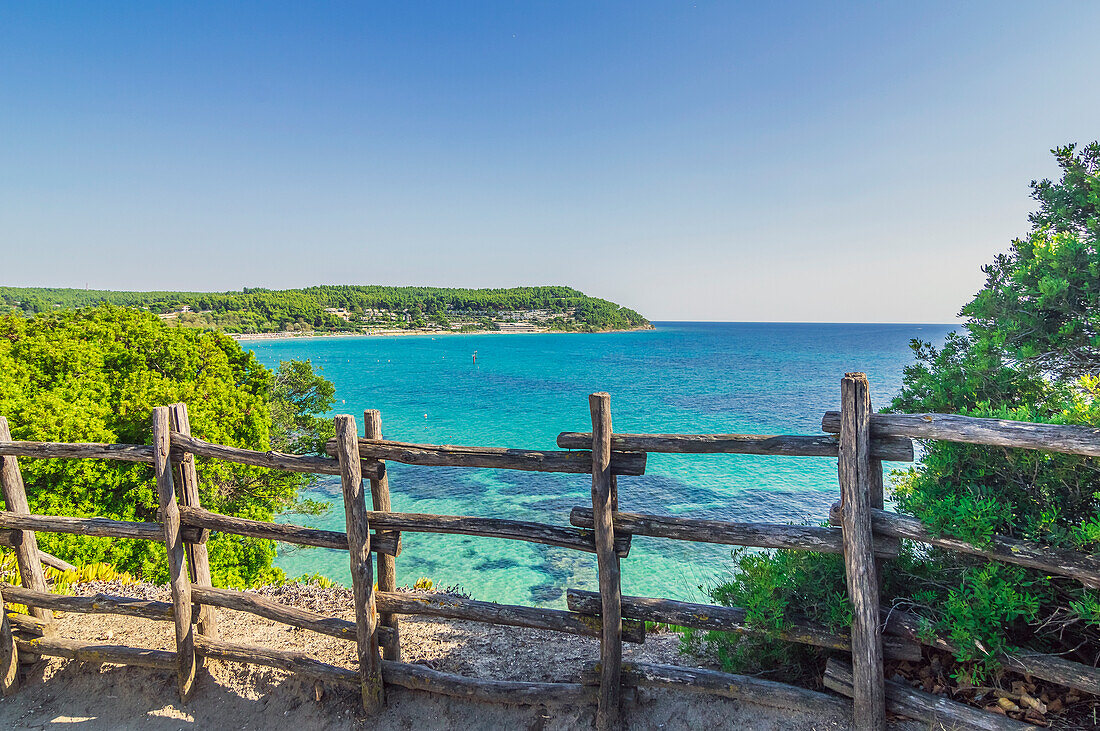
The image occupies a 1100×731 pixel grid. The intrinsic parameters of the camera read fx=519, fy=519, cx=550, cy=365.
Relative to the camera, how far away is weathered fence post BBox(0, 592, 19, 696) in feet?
16.0

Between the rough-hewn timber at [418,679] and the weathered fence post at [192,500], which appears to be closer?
the rough-hewn timber at [418,679]

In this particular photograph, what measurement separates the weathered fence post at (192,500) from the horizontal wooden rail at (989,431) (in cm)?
523

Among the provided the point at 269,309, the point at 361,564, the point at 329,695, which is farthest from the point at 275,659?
the point at 269,309

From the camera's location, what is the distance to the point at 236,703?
4590 mm

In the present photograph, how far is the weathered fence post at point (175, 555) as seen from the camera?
4.47 m

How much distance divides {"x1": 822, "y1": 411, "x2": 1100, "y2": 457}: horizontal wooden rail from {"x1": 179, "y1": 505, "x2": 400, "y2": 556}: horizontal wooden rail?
11.9 ft

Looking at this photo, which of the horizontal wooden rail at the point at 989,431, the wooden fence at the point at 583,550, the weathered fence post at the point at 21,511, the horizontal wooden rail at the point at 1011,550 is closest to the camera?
the horizontal wooden rail at the point at 989,431

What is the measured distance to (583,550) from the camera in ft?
14.5

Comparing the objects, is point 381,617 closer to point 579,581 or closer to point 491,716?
point 491,716

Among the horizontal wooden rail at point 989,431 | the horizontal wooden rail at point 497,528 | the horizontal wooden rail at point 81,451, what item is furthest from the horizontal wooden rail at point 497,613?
the horizontal wooden rail at point 81,451

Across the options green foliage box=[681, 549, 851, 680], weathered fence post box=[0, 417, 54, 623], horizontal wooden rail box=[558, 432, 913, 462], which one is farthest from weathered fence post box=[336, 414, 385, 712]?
weathered fence post box=[0, 417, 54, 623]

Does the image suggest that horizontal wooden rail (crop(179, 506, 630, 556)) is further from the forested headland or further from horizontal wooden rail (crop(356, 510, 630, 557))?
the forested headland

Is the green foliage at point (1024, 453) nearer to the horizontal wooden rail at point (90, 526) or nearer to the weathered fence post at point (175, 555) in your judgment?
the weathered fence post at point (175, 555)

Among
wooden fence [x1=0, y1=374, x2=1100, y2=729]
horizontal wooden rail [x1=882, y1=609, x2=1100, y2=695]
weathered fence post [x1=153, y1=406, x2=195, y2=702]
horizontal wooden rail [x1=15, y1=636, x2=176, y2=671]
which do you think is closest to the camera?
horizontal wooden rail [x1=882, y1=609, x2=1100, y2=695]
